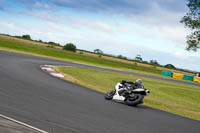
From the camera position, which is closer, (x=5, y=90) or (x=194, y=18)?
(x=5, y=90)

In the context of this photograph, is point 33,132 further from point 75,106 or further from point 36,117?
point 75,106

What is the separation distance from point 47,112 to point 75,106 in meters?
1.62

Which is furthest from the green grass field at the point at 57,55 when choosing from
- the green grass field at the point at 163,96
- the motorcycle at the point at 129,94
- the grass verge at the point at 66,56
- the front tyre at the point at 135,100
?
the front tyre at the point at 135,100

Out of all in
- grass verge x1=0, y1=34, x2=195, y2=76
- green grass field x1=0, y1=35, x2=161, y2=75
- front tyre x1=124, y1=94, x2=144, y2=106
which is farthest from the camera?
green grass field x1=0, y1=35, x2=161, y2=75

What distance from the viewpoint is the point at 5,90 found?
9.00m

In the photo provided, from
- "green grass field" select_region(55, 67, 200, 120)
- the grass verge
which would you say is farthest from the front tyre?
the grass verge

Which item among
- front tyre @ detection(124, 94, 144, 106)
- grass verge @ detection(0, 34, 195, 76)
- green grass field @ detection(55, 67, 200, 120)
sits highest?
grass verge @ detection(0, 34, 195, 76)

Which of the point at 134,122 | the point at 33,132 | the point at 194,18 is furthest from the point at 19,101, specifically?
the point at 194,18

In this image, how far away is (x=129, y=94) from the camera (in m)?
10.9

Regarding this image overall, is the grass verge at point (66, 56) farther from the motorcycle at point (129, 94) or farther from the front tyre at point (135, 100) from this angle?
the front tyre at point (135, 100)

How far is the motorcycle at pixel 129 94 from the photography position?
10492 millimetres

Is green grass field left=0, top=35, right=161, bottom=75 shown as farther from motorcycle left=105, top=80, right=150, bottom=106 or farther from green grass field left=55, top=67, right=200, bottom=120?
motorcycle left=105, top=80, right=150, bottom=106

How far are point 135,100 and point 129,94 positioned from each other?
18.2 inches

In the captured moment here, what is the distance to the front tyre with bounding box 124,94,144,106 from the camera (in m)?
10.4
